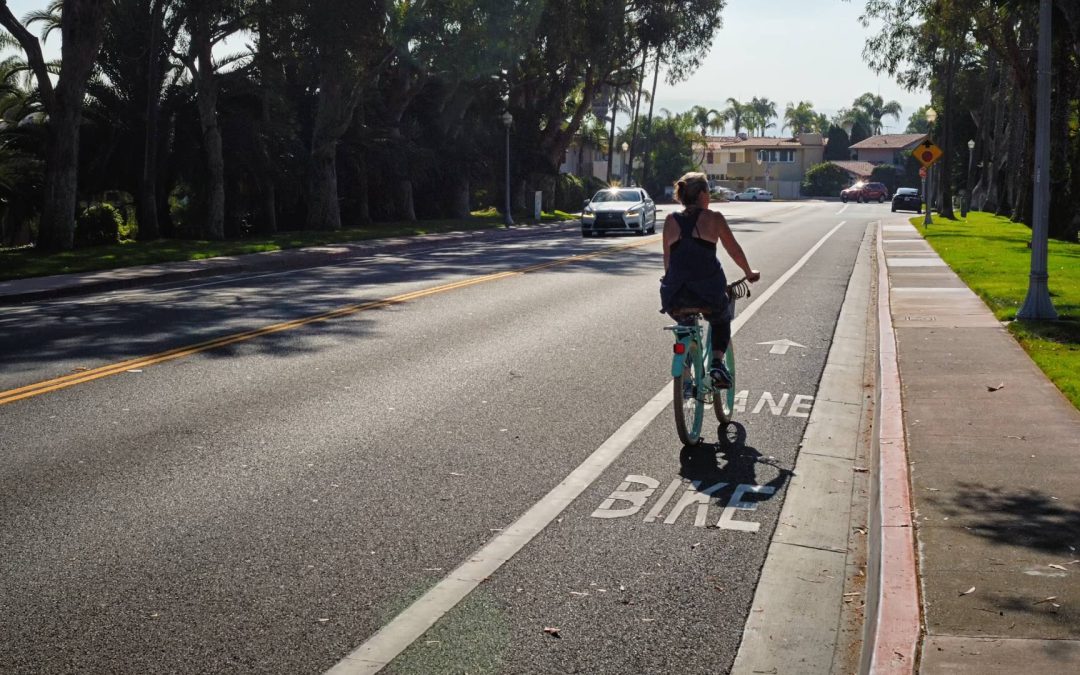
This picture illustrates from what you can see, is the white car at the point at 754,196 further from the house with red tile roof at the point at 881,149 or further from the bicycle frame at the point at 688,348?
the bicycle frame at the point at 688,348

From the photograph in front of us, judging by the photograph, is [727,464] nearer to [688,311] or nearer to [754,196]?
[688,311]

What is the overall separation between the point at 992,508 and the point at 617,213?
1291 inches

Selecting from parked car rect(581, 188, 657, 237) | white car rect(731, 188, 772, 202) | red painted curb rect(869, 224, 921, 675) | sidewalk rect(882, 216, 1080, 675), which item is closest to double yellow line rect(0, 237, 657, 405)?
red painted curb rect(869, 224, 921, 675)

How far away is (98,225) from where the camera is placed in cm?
3750

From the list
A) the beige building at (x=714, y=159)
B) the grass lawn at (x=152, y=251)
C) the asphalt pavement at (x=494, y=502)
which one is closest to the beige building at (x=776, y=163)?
the beige building at (x=714, y=159)

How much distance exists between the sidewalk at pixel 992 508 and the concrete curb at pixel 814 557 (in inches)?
15.7

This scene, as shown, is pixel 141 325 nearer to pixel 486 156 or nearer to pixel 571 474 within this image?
pixel 571 474

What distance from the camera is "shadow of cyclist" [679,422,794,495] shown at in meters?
7.55

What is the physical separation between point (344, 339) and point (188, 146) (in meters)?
27.2

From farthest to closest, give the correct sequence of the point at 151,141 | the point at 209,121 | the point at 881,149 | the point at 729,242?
1. the point at 881,149
2. the point at 209,121
3. the point at 151,141
4. the point at 729,242

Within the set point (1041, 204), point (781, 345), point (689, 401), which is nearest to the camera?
point (689, 401)

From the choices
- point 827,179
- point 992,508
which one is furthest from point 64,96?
point 827,179

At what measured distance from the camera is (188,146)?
38594 millimetres

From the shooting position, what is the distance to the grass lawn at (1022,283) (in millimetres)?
11445
